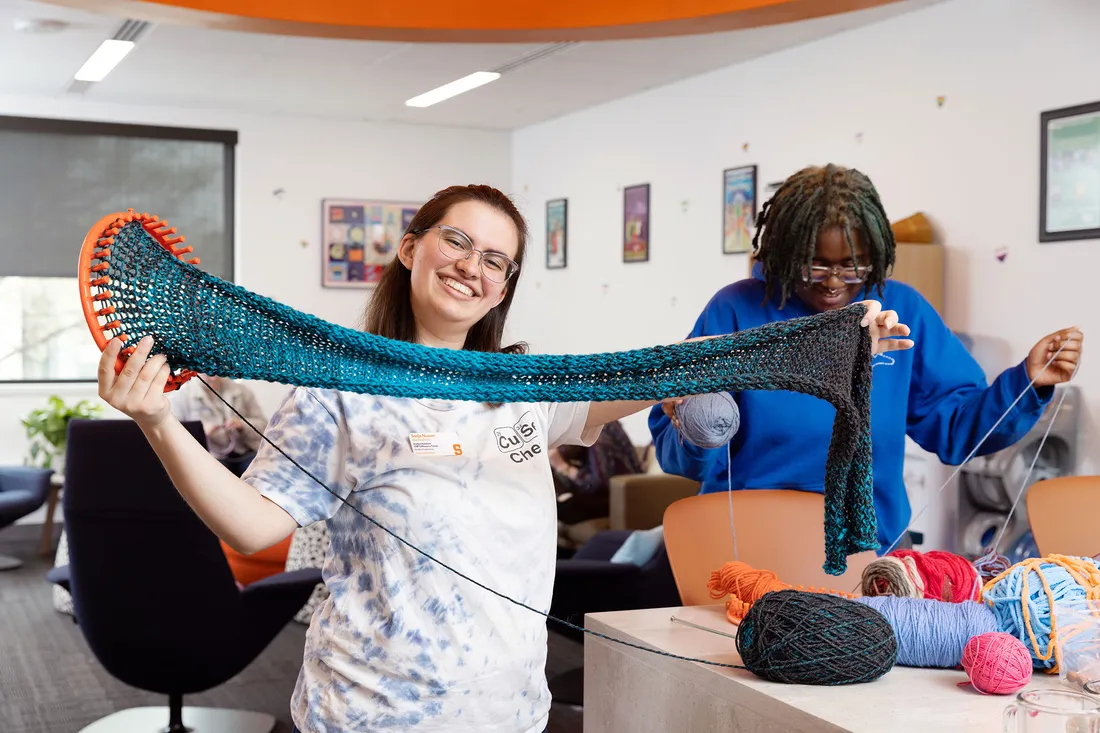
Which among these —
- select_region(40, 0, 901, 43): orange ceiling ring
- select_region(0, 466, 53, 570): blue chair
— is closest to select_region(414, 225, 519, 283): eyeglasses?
select_region(40, 0, 901, 43): orange ceiling ring

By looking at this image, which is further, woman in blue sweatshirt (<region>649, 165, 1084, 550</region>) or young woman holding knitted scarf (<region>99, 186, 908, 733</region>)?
woman in blue sweatshirt (<region>649, 165, 1084, 550</region>)

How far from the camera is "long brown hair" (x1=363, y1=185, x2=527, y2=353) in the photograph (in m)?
1.50

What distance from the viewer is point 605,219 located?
668cm

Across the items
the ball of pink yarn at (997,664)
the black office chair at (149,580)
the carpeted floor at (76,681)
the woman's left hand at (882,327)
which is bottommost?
the carpeted floor at (76,681)

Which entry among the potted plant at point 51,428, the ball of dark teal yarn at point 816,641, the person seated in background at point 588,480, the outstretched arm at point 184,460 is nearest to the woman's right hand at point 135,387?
the outstretched arm at point 184,460

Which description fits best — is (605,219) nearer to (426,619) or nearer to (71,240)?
(71,240)

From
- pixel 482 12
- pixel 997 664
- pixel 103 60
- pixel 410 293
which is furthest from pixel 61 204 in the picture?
pixel 997 664

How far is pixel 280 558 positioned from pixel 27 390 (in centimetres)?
352

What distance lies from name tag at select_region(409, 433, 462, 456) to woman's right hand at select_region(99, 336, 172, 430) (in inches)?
12.1

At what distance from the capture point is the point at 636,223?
250 inches

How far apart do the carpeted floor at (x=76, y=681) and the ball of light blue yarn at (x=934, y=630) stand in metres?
2.04

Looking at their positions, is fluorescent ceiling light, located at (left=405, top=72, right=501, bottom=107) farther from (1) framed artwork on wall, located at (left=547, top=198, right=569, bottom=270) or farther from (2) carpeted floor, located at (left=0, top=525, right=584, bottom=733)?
(2) carpeted floor, located at (left=0, top=525, right=584, bottom=733)

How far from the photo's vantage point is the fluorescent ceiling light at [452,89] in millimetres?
5992

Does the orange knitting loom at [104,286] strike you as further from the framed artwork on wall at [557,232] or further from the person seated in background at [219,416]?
the framed artwork on wall at [557,232]
